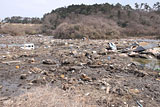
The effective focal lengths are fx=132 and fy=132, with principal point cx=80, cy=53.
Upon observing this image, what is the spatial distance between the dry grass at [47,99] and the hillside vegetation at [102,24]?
19.1 metres

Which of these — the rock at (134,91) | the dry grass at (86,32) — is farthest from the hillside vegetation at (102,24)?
the rock at (134,91)

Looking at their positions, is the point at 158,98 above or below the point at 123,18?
below

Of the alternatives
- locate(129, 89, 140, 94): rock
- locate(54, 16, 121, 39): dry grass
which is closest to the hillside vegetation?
locate(54, 16, 121, 39): dry grass

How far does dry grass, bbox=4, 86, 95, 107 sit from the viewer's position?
8.13 ft

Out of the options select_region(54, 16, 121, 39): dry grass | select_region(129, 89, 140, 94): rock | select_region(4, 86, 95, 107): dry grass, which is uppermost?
select_region(54, 16, 121, 39): dry grass

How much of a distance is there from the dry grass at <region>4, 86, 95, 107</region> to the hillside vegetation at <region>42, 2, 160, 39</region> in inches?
752

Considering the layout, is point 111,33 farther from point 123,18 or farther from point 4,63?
point 4,63

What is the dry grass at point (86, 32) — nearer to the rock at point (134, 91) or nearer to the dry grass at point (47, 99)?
the rock at point (134, 91)

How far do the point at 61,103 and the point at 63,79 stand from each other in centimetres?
126

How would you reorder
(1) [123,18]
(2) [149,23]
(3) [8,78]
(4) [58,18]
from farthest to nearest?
(4) [58,18] < (1) [123,18] < (2) [149,23] < (3) [8,78]

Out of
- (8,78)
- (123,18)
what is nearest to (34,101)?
(8,78)

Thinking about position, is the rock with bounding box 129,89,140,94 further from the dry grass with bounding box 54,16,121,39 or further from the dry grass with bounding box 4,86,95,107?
the dry grass with bounding box 54,16,121,39

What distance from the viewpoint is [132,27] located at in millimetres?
30734

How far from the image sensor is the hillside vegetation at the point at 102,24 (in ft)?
74.2
